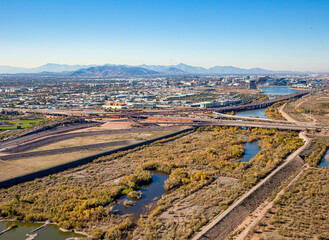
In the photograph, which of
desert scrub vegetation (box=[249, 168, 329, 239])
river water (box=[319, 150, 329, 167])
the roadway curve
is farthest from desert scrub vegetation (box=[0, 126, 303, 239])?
the roadway curve

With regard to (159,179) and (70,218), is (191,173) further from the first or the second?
(70,218)

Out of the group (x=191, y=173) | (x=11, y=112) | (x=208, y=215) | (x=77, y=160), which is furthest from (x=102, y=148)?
(x=11, y=112)

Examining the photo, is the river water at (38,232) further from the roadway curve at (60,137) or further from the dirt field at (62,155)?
the roadway curve at (60,137)

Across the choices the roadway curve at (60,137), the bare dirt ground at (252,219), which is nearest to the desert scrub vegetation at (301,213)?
the bare dirt ground at (252,219)

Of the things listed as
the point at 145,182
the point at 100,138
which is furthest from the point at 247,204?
the point at 100,138

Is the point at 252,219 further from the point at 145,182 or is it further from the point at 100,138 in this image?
the point at 100,138

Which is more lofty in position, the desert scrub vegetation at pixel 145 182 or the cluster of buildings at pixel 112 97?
the cluster of buildings at pixel 112 97
